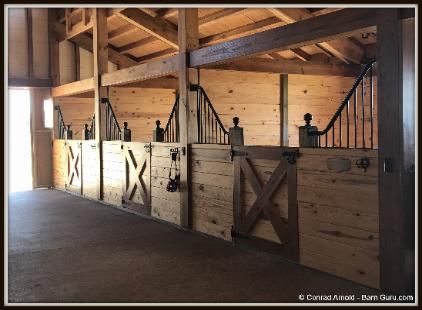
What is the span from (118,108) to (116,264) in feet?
17.9

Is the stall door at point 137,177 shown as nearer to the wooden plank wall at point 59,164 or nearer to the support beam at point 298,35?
the support beam at point 298,35

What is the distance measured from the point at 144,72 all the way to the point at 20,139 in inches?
258

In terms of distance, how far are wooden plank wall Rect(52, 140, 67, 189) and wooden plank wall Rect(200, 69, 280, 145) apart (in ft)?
10.6

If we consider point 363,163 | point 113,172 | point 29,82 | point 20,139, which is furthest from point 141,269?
point 20,139

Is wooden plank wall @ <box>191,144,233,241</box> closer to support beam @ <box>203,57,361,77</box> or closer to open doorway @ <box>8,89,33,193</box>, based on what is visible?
support beam @ <box>203,57,361,77</box>

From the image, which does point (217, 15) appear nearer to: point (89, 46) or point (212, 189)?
point (212, 189)

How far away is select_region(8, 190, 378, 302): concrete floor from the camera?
10.6ft

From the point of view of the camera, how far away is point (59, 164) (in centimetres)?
913

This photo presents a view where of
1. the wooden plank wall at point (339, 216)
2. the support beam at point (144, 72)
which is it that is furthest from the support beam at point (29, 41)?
the wooden plank wall at point (339, 216)

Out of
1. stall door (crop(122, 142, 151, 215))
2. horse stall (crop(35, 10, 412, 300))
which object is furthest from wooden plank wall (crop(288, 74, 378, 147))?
stall door (crop(122, 142, 151, 215))

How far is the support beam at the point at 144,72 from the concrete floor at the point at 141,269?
1.78 metres

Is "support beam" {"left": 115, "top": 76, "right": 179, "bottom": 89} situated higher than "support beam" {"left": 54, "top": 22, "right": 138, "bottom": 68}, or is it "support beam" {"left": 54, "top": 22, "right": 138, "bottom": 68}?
"support beam" {"left": 54, "top": 22, "right": 138, "bottom": 68}

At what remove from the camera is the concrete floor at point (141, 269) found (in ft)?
10.6

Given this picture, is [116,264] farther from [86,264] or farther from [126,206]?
[126,206]
